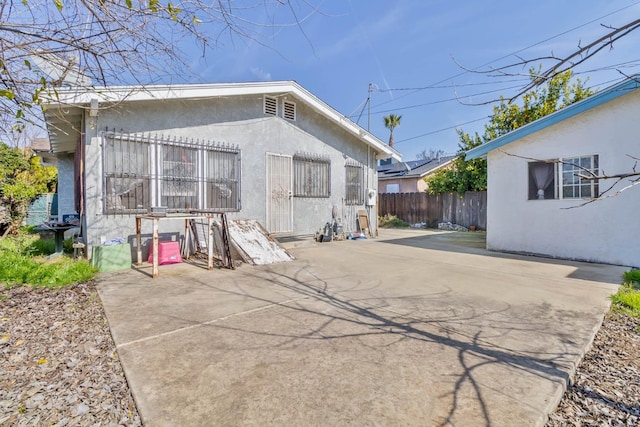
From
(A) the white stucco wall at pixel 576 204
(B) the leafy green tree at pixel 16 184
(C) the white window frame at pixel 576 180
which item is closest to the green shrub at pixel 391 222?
(A) the white stucco wall at pixel 576 204

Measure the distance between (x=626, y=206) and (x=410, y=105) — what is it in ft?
43.2

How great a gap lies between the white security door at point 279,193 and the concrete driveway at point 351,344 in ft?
10.1

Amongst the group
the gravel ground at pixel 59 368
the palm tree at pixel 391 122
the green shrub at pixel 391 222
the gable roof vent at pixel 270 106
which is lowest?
the gravel ground at pixel 59 368

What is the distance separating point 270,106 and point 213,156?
2.09m

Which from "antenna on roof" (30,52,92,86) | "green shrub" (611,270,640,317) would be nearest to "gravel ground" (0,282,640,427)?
"green shrub" (611,270,640,317)

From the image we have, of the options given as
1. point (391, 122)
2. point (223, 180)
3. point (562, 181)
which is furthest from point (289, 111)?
point (391, 122)

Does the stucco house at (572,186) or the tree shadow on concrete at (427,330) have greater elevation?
the stucco house at (572,186)

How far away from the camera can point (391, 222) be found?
54.5ft

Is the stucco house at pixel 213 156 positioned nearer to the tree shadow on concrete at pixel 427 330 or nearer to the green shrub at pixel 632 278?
the tree shadow on concrete at pixel 427 330

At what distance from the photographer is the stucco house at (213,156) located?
18.7ft

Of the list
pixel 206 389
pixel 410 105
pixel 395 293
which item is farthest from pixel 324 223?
pixel 410 105

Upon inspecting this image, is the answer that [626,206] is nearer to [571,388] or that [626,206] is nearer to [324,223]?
[571,388]

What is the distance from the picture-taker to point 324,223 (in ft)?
30.2

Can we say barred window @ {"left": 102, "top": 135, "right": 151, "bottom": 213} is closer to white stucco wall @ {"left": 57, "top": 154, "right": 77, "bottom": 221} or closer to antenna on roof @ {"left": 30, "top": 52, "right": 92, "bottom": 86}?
antenna on roof @ {"left": 30, "top": 52, "right": 92, "bottom": 86}
